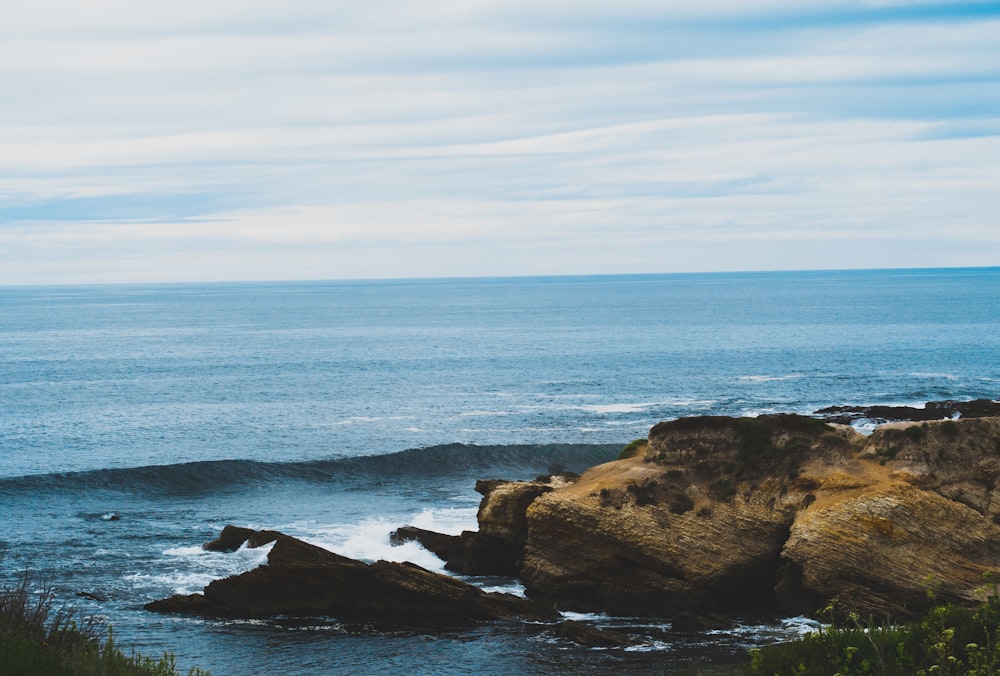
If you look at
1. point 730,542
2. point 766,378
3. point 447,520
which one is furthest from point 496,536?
point 766,378

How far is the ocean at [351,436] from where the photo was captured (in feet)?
93.9

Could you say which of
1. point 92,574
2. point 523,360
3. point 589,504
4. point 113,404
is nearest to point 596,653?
point 589,504

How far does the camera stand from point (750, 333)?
467ft

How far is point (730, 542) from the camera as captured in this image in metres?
30.2

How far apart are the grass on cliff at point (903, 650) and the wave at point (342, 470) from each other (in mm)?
40130

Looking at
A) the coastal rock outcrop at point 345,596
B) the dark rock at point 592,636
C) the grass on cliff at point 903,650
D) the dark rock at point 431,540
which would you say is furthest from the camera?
the dark rock at point 431,540

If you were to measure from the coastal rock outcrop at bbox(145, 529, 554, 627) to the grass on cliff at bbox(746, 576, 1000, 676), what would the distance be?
14932 millimetres

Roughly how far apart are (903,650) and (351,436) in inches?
2145

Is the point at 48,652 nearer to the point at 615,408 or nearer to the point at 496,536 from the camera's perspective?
the point at 496,536

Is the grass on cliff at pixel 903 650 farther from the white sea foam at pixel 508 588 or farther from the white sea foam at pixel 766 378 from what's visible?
the white sea foam at pixel 766 378

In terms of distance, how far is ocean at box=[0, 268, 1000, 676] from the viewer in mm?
28609

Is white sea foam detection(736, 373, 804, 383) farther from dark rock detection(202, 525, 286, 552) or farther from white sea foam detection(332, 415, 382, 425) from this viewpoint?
dark rock detection(202, 525, 286, 552)

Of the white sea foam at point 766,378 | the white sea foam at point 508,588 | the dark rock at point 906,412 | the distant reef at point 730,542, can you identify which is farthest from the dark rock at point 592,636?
the white sea foam at point 766,378

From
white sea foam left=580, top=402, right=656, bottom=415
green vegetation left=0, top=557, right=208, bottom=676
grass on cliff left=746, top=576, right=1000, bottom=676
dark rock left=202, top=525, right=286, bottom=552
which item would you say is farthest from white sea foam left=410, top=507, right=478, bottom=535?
white sea foam left=580, top=402, right=656, bottom=415
